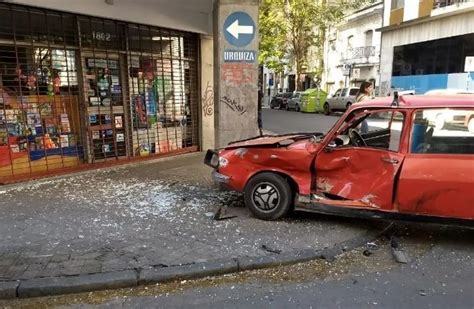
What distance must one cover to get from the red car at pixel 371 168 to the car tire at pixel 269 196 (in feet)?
0.04

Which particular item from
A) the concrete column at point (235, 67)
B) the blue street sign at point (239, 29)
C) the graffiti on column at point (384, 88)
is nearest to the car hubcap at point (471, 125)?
the concrete column at point (235, 67)

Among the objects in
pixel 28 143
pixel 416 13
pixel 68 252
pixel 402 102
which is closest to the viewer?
pixel 68 252

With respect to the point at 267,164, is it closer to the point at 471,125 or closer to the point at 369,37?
Result: the point at 471,125

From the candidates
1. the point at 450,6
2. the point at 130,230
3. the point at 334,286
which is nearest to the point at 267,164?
the point at 130,230

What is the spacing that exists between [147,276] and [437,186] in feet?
10.4

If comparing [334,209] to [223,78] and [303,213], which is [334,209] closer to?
[303,213]

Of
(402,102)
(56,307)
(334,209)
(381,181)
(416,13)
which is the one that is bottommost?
(56,307)

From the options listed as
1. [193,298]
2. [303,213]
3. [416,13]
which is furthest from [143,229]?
[416,13]

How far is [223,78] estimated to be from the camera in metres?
8.27

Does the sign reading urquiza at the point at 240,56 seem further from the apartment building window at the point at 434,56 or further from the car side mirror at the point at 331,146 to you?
the apartment building window at the point at 434,56

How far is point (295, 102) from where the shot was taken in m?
32.9

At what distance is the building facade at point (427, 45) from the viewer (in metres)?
24.2

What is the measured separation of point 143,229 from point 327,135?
255 centimetres

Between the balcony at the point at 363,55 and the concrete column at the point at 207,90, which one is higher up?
the balcony at the point at 363,55
